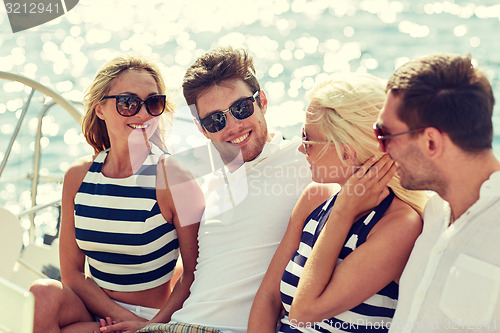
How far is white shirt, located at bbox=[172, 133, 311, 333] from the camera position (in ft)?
7.18

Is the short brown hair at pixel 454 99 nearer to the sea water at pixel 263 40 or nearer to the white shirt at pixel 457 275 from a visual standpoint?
the white shirt at pixel 457 275

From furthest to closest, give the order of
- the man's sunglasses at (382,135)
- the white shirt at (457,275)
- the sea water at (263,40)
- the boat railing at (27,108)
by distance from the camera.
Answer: the sea water at (263,40)
the boat railing at (27,108)
the man's sunglasses at (382,135)
the white shirt at (457,275)

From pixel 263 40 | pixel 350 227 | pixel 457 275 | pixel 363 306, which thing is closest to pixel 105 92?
pixel 350 227

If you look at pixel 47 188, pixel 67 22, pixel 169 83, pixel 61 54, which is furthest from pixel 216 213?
pixel 67 22

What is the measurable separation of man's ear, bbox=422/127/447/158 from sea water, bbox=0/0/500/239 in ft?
24.8

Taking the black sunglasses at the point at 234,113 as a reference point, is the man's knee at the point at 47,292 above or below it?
below

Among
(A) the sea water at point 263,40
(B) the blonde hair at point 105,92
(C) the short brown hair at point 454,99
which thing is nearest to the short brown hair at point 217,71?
(B) the blonde hair at point 105,92

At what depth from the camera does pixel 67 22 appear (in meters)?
14.2

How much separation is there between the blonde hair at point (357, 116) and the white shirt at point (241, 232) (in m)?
0.44

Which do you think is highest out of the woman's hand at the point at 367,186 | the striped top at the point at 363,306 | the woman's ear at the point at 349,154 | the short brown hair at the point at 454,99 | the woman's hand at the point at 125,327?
the short brown hair at the point at 454,99

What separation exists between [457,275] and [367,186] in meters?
0.39

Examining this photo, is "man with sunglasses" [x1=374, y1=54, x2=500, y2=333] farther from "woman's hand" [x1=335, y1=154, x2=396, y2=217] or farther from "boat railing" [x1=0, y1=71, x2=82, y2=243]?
"boat railing" [x1=0, y1=71, x2=82, y2=243]

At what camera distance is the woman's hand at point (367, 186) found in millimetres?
1846

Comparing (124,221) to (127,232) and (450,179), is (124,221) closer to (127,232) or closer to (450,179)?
(127,232)
